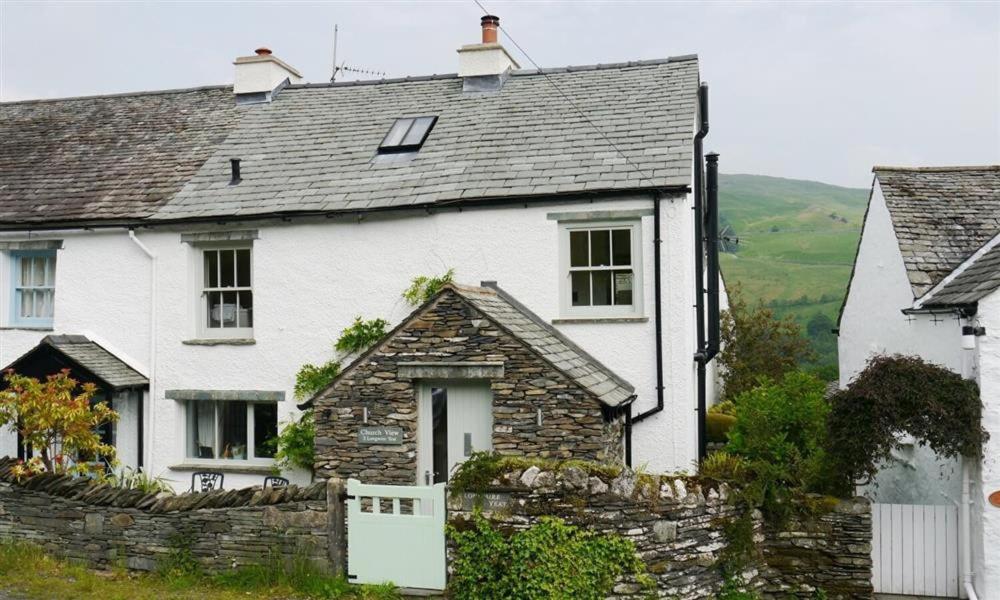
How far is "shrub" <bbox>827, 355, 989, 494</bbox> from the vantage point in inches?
391

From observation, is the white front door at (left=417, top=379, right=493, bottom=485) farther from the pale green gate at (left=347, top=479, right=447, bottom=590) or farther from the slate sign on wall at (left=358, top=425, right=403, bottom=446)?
the pale green gate at (left=347, top=479, right=447, bottom=590)

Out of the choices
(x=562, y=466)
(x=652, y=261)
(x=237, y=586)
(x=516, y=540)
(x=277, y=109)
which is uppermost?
(x=277, y=109)

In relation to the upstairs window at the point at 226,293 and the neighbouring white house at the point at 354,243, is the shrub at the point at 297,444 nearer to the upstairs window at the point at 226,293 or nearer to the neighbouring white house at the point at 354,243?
the neighbouring white house at the point at 354,243

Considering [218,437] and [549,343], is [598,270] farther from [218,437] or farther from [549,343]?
[218,437]

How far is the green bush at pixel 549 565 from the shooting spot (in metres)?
9.53

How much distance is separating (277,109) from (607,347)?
949cm

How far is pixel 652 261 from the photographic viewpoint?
1343cm

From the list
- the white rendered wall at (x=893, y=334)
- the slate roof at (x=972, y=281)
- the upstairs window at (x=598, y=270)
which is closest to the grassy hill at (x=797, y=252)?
the white rendered wall at (x=893, y=334)

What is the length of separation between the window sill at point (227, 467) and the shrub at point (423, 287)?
147 inches

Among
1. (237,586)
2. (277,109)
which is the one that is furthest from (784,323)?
(237,586)

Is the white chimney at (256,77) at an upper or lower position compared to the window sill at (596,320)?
upper

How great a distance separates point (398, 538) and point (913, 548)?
6230 mm

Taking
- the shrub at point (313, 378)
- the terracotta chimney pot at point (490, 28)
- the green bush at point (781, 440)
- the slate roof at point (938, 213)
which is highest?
the terracotta chimney pot at point (490, 28)

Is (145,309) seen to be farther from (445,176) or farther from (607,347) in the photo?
(607,347)
